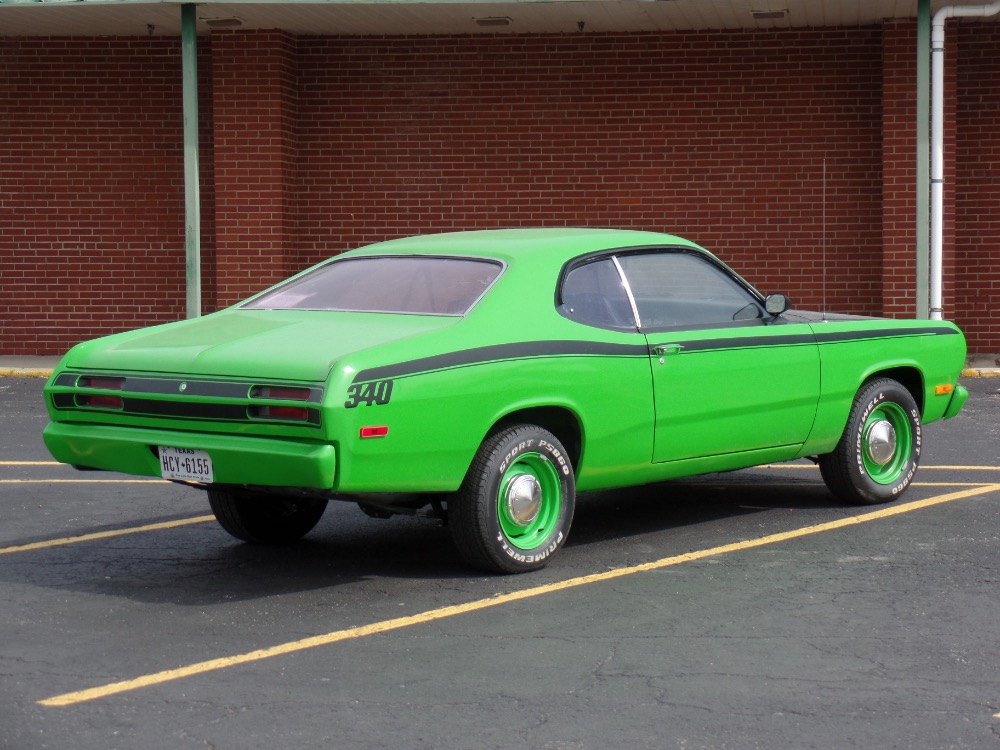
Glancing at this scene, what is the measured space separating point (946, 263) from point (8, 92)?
10.7m

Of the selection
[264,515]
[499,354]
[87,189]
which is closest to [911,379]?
[499,354]

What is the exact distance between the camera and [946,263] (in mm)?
16922

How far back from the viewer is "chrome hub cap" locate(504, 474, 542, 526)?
6.73 meters

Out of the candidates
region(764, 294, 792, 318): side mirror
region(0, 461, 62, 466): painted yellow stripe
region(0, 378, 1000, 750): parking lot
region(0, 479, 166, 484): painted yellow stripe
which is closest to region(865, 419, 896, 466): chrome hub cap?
region(0, 378, 1000, 750): parking lot

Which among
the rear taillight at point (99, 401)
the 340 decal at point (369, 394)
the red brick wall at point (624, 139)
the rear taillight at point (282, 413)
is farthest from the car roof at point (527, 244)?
the red brick wall at point (624, 139)

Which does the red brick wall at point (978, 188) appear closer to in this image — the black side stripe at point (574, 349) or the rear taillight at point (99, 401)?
the black side stripe at point (574, 349)

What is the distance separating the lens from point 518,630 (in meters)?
5.85

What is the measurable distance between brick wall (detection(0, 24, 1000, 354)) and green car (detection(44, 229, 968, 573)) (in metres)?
9.09

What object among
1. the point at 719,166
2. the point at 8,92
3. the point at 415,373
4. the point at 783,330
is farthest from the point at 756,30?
the point at 415,373

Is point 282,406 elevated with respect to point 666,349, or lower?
lower

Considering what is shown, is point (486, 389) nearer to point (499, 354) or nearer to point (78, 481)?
point (499, 354)

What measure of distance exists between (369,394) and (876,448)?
3.53m

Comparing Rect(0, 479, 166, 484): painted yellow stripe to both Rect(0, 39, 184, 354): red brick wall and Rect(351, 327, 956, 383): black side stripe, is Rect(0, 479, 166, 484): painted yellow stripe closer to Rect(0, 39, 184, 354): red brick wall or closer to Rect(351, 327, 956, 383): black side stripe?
Rect(351, 327, 956, 383): black side stripe

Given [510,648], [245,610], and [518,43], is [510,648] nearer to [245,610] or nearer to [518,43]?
[245,610]
